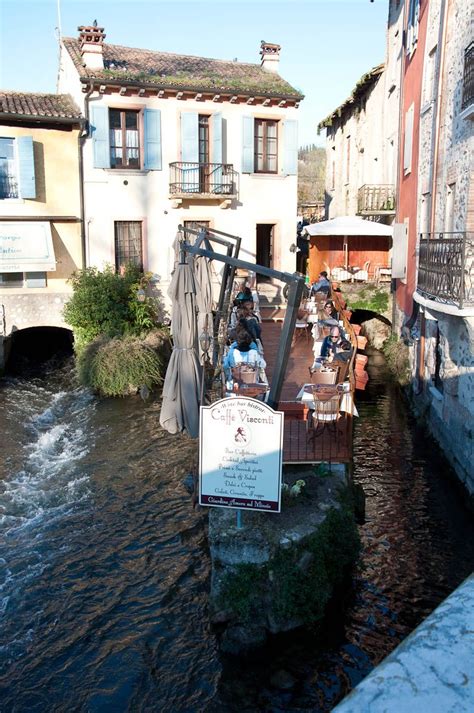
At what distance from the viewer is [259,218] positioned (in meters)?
22.7

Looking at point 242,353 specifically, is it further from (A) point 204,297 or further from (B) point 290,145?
(B) point 290,145

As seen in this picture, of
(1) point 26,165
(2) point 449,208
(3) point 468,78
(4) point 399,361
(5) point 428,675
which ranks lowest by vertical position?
(4) point 399,361

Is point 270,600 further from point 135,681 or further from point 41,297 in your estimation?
point 41,297

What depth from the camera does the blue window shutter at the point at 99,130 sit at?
20.2 m

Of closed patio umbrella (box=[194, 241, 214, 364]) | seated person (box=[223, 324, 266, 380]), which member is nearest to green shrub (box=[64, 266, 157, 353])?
closed patio umbrella (box=[194, 241, 214, 364])

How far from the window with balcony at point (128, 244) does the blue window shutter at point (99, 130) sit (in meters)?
2.28

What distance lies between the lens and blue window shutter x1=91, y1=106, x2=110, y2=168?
20.2 metres

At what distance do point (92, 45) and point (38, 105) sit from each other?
102 inches

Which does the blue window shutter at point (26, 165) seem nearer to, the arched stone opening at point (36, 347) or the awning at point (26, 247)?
the awning at point (26, 247)

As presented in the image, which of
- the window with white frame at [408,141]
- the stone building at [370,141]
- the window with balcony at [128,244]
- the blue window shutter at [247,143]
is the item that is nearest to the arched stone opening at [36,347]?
the window with balcony at [128,244]

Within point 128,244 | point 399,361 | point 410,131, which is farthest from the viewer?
point 128,244

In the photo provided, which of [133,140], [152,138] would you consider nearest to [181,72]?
[152,138]

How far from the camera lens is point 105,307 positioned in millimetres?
19562

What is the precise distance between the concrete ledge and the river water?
4.20 meters
